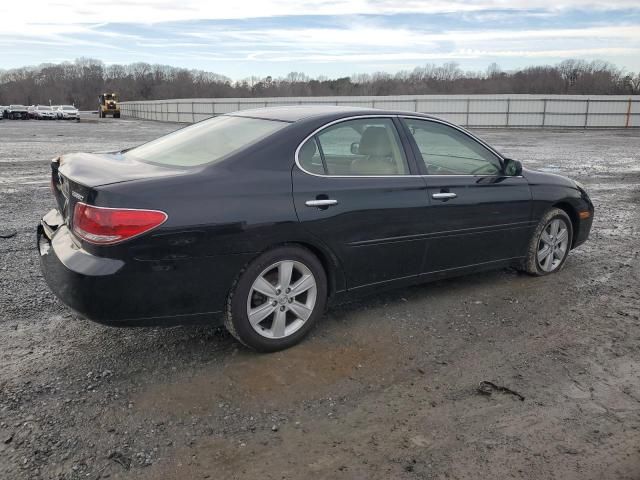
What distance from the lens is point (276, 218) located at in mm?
3539

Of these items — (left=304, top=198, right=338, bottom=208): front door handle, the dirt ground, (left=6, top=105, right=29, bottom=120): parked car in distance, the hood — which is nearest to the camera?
the dirt ground

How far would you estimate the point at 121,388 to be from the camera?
3.28 m

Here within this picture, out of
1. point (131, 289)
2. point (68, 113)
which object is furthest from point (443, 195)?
point (68, 113)

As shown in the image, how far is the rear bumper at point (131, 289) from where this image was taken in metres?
3.14

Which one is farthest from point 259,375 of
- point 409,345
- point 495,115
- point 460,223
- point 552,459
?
point 495,115

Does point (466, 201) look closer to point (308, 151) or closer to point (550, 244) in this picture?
point (550, 244)

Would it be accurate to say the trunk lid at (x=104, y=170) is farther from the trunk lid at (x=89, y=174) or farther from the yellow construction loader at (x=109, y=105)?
the yellow construction loader at (x=109, y=105)

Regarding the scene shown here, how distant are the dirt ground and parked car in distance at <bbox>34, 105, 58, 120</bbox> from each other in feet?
217

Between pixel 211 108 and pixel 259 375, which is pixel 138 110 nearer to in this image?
pixel 211 108

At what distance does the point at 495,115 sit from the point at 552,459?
3602 centimetres

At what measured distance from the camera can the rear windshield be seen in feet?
12.4

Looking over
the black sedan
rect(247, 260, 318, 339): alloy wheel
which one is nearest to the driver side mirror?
the black sedan

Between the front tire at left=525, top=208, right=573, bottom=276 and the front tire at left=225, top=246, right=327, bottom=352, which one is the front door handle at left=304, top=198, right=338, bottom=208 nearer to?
the front tire at left=225, top=246, right=327, bottom=352

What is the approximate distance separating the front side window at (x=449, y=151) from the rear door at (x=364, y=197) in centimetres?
21
